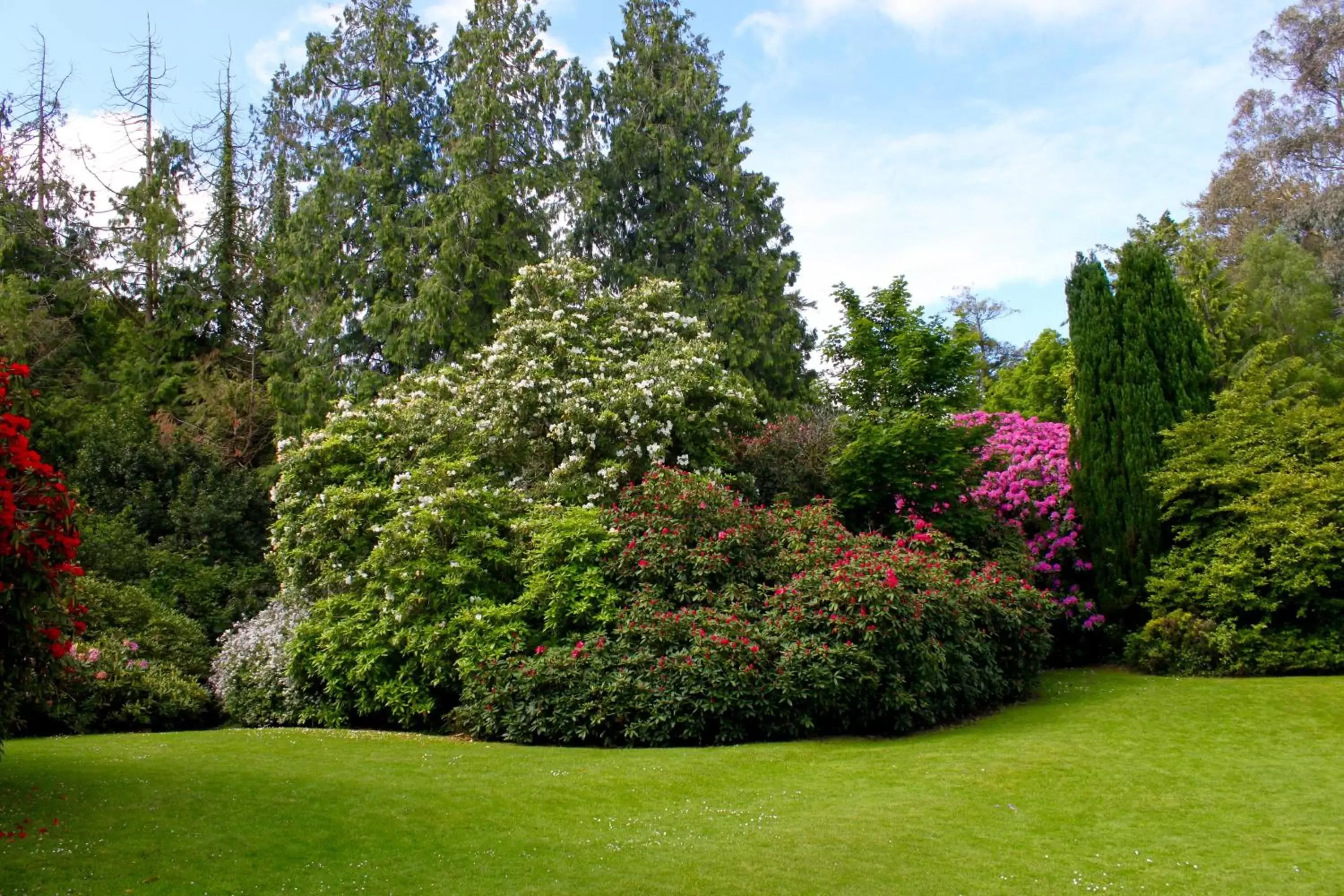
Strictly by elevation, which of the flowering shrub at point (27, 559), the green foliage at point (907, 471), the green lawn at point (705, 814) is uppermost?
the green foliage at point (907, 471)

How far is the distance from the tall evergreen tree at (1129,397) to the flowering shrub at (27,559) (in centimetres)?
1263

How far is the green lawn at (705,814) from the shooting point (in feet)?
17.4

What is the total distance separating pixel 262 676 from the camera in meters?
11.8

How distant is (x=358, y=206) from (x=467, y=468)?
1070 cm

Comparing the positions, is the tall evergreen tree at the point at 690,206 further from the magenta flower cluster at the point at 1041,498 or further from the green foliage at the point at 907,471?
the green foliage at the point at 907,471

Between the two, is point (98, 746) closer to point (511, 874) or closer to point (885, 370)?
point (511, 874)

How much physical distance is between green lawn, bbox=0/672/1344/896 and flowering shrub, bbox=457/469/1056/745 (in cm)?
46

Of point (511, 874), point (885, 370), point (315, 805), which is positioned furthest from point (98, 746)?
point (885, 370)

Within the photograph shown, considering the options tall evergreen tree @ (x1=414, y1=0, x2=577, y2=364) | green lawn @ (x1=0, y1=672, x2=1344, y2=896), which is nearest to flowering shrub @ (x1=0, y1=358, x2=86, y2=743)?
green lawn @ (x1=0, y1=672, x2=1344, y2=896)

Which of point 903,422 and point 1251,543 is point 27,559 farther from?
point 1251,543

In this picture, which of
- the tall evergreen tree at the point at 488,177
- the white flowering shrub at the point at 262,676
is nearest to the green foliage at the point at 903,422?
the white flowering shrub at the point at 262,676


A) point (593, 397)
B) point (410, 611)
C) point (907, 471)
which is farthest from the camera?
point (907, 471)

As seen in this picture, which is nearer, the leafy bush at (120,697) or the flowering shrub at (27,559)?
the flowering shrub at (27,559)

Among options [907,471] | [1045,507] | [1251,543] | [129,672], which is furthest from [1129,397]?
[129,672]
